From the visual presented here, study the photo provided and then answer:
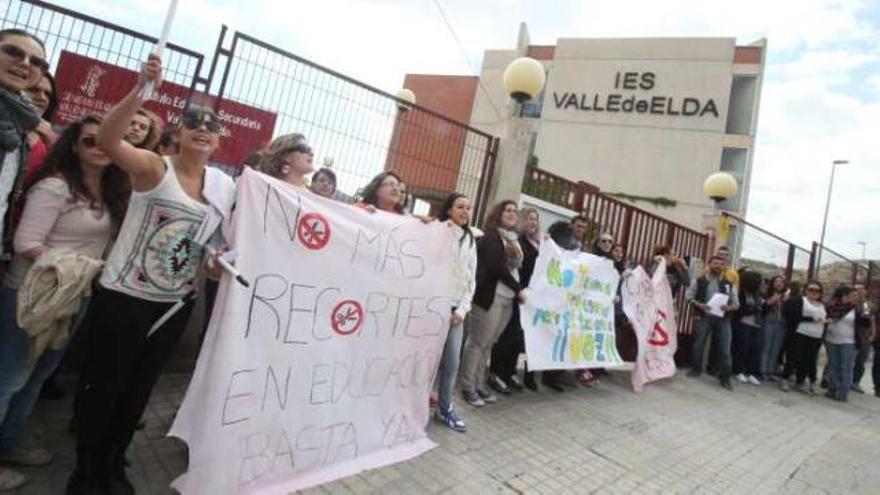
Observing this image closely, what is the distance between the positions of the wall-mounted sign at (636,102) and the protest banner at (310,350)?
2141 cm

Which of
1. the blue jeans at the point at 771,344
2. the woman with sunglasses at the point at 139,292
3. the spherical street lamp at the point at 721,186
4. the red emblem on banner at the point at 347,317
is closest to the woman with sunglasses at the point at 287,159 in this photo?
the woman with sunglasses at the point at 139,292

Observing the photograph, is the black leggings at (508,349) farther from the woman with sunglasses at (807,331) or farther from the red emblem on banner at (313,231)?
the woman with sunglasses at (807,331)

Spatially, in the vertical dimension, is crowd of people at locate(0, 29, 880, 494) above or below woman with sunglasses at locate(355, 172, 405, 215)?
below

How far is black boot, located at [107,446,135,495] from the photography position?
2.28m

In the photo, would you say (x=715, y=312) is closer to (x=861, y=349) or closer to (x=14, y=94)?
(x=861, y=349)

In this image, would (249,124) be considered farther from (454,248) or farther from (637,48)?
(637,48)

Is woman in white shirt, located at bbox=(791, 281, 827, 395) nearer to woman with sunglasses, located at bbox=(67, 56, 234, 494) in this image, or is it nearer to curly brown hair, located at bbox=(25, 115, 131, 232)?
woman with sunglasses, located at bbox=(67, 56, 234, 494)

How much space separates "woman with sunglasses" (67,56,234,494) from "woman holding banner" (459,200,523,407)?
8.64ft

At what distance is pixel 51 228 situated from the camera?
89.4 inches

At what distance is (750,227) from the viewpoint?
11008 mm

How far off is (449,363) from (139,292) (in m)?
2.35

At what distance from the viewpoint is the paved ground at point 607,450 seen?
291 cm

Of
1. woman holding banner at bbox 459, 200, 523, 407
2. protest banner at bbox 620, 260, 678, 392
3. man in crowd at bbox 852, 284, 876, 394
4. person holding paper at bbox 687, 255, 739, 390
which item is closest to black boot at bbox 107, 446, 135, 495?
woman holding banner at bbox 459, 200, 523, 407

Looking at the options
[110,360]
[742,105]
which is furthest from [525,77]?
[742,105]
